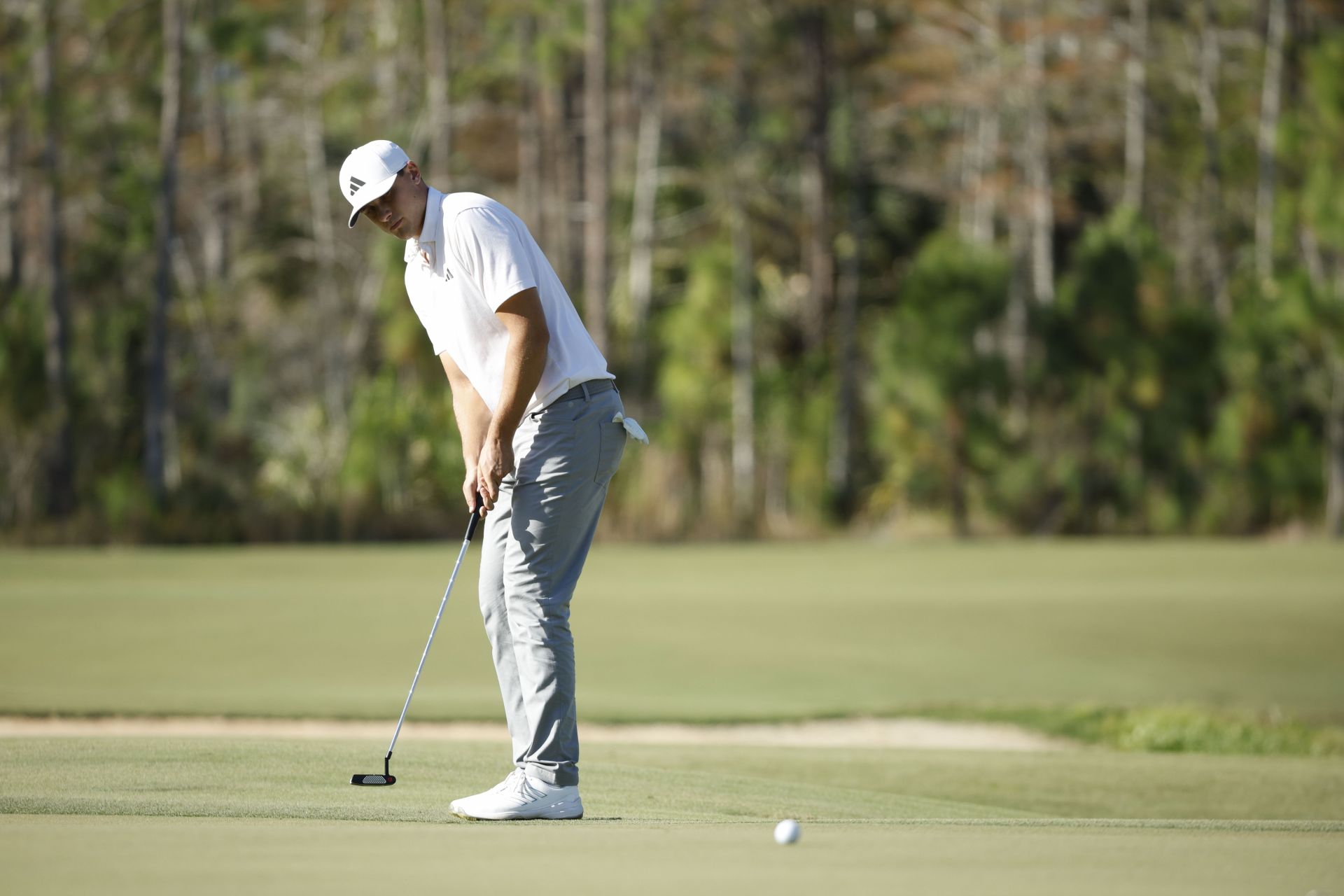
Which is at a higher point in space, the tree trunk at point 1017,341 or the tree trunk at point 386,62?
the tree trunk at point 386,62

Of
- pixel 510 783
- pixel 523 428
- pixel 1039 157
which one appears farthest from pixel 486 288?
pixel 1039 157

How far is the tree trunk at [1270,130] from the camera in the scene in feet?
92.5

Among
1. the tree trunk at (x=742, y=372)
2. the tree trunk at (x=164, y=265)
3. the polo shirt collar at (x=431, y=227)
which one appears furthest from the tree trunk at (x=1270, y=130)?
the polo shirt collar at (x=431, y=227)

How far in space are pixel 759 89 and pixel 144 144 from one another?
12106 millimetres

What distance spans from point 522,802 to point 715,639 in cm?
843

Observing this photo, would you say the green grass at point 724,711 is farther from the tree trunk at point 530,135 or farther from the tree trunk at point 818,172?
the tree trunk at point 530,135

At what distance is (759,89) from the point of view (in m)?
35.4

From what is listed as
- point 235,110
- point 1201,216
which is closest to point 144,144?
point 235,110

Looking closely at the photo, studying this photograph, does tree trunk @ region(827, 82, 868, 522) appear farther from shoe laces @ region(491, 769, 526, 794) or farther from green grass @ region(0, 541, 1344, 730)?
shoe laces @ region(491, 769, 526, 794)

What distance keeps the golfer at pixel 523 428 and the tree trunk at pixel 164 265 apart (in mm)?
20752

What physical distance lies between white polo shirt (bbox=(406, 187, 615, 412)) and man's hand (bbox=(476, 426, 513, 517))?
0.50 feet

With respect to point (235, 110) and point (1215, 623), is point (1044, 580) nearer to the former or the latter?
point (1215, 623)

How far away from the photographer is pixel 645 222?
1240 inches

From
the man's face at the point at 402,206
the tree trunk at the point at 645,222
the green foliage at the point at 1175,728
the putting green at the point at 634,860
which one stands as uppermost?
the tree trunk at the point at 645,222
